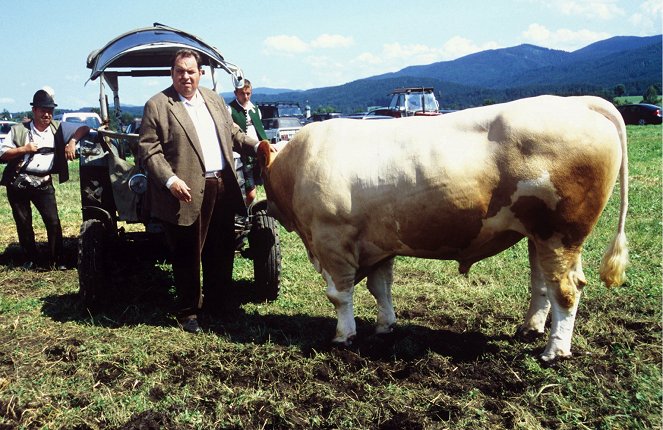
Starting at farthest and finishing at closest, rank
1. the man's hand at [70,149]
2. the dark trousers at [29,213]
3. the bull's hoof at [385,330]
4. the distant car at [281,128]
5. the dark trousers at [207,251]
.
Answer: the distant car at [281,128]
the dark trousers at [29,213]
the man's hand at [70,149]
the dark trousers at [207,251]
the bull's hoof at [385,330]

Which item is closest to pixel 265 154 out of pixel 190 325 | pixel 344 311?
pixel 344 311

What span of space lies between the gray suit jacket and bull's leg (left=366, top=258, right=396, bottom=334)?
1.53 metres

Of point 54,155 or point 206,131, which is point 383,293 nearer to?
point 206,131

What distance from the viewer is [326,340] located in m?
4.48

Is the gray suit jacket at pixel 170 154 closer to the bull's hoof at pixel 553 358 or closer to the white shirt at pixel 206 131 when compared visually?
the white shirt at pixel 206 131

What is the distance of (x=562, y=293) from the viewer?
152 inches

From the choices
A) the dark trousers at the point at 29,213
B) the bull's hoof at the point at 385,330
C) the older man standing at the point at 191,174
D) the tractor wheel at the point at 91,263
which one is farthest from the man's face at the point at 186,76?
the dark trousers at the point at 29,213

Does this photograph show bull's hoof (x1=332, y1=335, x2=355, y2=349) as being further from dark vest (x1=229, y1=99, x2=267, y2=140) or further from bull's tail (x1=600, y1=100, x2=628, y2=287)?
dark vest (x1=229, y1=99, x2=267, y2=140)

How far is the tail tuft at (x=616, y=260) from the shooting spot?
13.0ft

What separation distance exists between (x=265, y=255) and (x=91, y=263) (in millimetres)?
1565

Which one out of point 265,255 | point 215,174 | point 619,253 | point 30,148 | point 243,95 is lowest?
point 265,255

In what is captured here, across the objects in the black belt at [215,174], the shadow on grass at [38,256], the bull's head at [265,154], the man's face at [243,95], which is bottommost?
the shadow on grass at [38,256]

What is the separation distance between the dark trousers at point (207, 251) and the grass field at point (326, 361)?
0.88 feet

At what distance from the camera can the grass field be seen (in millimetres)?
3305
